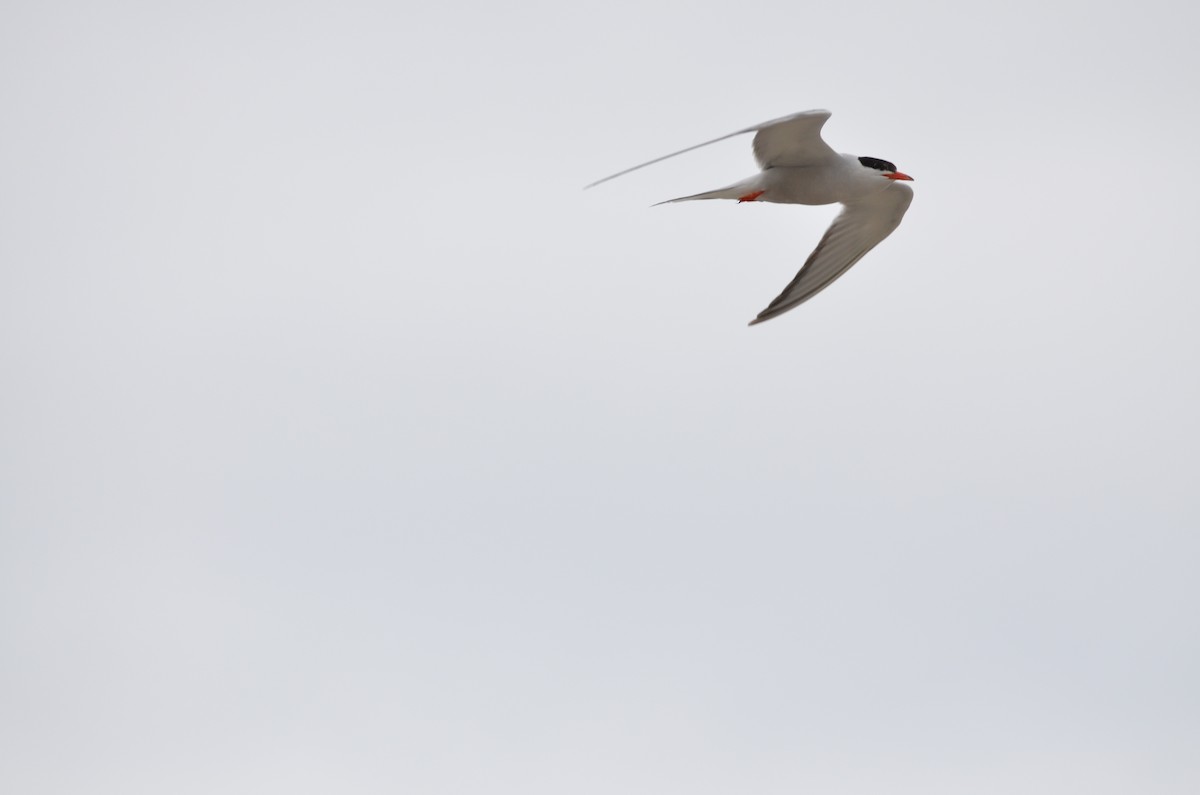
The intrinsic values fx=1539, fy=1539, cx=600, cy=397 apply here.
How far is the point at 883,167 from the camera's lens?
14703mm

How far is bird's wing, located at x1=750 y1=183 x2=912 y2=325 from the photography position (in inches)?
602

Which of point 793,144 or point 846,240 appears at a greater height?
point 793,144

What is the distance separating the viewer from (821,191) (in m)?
14.4

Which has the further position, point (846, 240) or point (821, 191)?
point (846, 240)

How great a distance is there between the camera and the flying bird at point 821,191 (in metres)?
13.9

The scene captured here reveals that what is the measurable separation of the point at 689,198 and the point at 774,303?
2422 mm

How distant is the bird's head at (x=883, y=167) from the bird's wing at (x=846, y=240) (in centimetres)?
48

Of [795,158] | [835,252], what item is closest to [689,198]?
[795,158]

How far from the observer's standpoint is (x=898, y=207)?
50.6ft

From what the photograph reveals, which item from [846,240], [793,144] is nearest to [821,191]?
[793,144]

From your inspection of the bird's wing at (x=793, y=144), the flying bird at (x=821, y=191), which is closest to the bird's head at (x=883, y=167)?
the flying bird at (x=821, y=191)

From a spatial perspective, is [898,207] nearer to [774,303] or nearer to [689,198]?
[774,303]

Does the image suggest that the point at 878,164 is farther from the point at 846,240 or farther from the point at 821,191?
the point at 846,240

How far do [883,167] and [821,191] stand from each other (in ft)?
2.45
